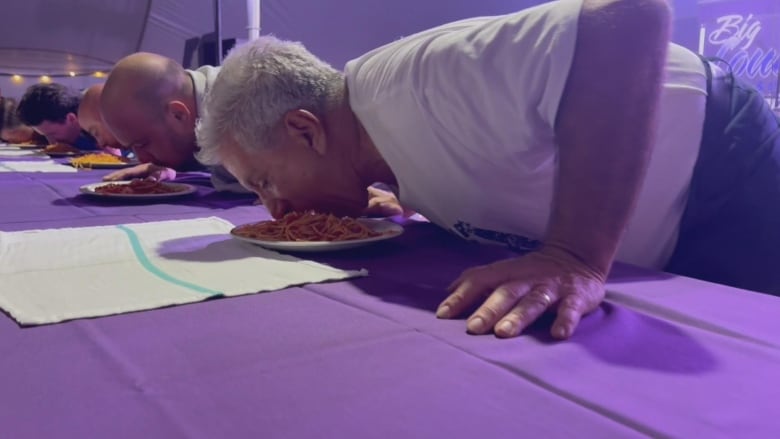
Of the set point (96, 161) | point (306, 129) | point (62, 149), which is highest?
point (306, 129)

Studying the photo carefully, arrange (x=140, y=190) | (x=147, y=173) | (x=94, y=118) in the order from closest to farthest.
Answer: (x=140, y=190), (x=147, y=173), (x=94, y=118)

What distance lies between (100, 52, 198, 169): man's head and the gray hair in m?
0.95

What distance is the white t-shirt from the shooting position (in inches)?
30.9

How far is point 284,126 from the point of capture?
1047mm

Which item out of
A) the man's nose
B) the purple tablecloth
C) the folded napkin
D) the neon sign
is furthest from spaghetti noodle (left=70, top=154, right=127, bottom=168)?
the neon sign

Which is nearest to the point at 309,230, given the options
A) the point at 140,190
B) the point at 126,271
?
the point at 126,271

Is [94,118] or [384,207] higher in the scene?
[384,207]

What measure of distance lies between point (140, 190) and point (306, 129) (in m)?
0.82

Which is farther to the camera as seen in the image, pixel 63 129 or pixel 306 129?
pixel 63 129

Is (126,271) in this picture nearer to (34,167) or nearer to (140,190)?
(140,190)

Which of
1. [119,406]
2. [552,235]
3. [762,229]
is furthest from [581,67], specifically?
[119,406]

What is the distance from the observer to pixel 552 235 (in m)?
0.72

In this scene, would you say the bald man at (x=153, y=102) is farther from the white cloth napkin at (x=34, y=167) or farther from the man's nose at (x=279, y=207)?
the man's nose at (x=279, y=207)

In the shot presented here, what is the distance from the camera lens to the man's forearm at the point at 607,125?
70 centimetres
